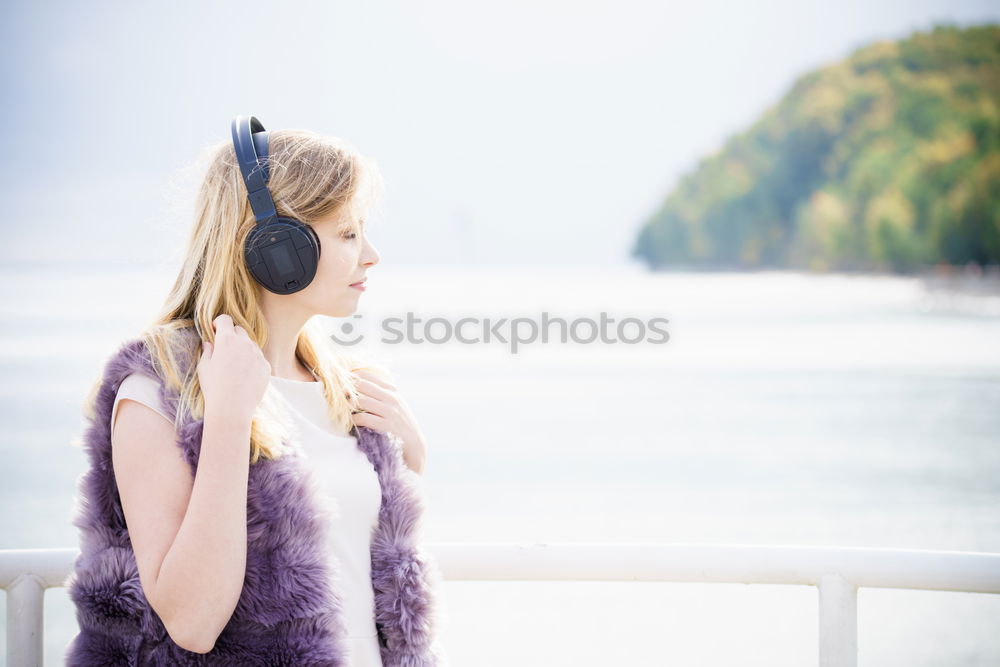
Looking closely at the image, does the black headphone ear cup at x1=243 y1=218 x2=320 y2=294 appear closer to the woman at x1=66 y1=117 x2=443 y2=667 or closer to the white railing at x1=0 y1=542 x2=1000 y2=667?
the woman at x1=66 y1=117 x2=443 y2=667

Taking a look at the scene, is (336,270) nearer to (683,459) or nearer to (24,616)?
(24,616)

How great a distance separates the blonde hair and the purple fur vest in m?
0.03

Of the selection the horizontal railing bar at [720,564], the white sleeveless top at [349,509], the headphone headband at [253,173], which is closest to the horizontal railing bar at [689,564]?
the horizontal railing bar at [720,564]

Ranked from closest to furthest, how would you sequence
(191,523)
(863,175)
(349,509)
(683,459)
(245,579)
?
(191,523), (245,579), (349,509), (683,459), (863,175)

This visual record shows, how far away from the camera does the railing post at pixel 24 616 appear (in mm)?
1364

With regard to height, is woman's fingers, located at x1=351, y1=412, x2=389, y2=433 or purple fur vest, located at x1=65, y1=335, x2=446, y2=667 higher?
woman's fingers, located at x1=351, y1=412, x2=389, y2=433

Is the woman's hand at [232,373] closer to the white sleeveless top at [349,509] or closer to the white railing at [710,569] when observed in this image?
the white sleeveless top at [349,509]

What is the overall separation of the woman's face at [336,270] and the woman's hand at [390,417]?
14 centimetres

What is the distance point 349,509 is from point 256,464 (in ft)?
0.54

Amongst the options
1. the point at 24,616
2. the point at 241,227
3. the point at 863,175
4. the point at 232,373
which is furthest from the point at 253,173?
the point at 863,175

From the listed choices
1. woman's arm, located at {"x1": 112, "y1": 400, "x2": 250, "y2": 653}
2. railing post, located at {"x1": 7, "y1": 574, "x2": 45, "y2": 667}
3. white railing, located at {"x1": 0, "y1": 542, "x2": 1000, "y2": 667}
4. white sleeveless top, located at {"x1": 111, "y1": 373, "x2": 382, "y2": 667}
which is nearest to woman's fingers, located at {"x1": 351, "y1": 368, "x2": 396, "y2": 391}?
white sleeveless top, located at {"x1": 111, "y1": 373, "x2": 382, "y2": 667}

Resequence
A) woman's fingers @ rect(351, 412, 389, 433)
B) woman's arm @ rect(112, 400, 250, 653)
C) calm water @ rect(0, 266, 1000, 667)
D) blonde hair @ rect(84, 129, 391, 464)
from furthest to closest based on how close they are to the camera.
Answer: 1. calm water @ rect(0, 266, 1000, 667)
2. woman's fingers @ rect(351, 412, 389, 433)
3. blonde hair @ rect(84, 129, 391, 464)
4. woman's arm @ rect(112, 400, 250, 653)

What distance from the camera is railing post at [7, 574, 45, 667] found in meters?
1.36

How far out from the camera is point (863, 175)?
31812mm
